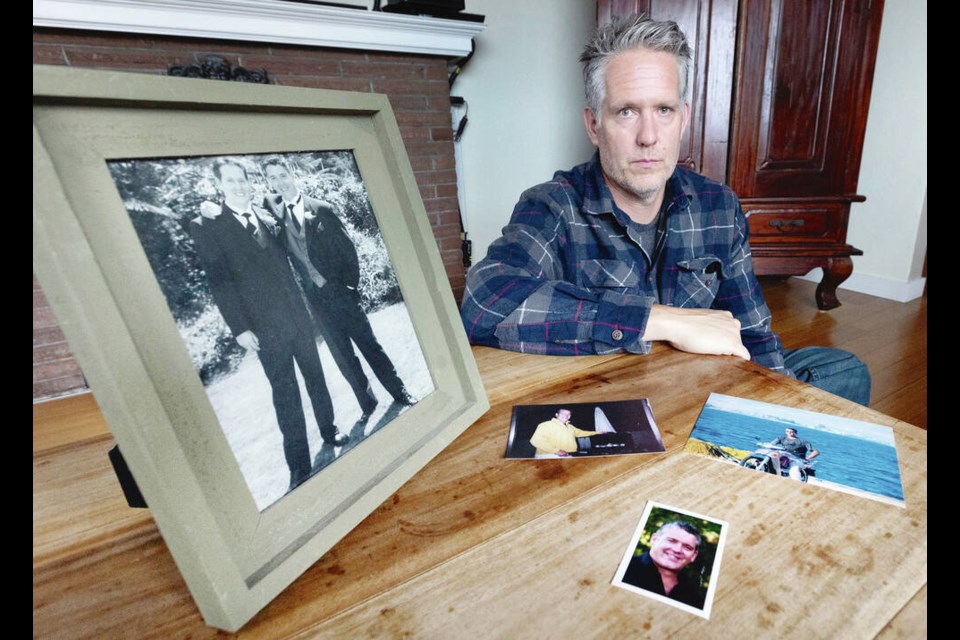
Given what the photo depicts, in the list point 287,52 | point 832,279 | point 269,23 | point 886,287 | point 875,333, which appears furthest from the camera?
point 886,287

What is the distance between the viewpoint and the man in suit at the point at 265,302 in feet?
1.24

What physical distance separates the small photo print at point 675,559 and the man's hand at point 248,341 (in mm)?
328

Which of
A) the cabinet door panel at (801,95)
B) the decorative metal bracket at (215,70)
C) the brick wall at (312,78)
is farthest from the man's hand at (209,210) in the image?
the cabinet door panel at (801,95)

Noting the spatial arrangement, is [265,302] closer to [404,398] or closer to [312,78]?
[404,398]

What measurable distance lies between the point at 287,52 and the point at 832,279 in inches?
108

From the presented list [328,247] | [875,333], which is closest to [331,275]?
[328,247]

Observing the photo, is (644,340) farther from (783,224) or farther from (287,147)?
(783,224)

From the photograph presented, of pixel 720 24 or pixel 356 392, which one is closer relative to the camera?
pixel 356 392

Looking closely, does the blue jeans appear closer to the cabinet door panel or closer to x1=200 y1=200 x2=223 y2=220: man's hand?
x1=200 y1=200 x2=223 y2=220: man's hand

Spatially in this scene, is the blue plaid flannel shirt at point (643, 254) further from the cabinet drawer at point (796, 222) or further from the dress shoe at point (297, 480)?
the cabinet drawer at point (796, 222)

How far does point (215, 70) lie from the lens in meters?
2.00

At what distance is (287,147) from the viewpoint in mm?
445

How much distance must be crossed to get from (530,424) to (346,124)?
38cm
